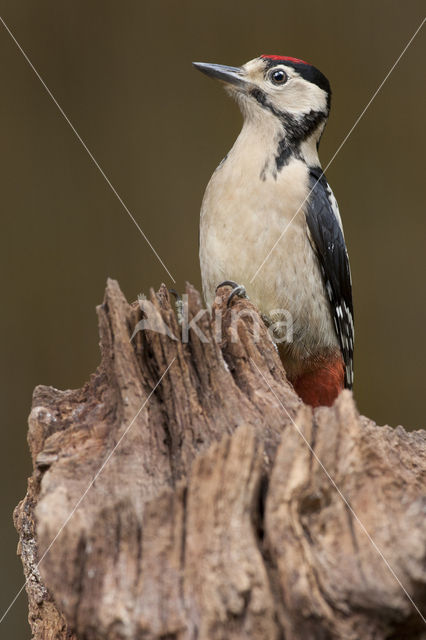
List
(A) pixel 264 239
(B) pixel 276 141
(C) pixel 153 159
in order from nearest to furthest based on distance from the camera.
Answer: (A) pixel 264 239 → (B) pixel 276 141 → (C) pixel 153 159

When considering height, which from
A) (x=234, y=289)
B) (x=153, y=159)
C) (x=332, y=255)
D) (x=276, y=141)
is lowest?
(x=234, y=289)

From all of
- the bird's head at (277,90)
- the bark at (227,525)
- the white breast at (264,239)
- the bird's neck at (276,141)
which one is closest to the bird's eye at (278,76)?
the bird's head at (277,90)

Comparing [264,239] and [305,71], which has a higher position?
[305,71]

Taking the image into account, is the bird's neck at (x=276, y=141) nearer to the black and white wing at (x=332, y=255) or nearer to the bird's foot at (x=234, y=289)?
the black and white wing at (x=332, y=255)

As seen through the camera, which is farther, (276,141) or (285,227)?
(276,141)

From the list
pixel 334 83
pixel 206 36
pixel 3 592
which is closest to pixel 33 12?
pixel 206 36

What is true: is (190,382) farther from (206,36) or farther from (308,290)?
(206,36)

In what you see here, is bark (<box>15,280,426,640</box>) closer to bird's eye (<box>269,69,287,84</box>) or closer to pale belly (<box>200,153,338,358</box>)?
pale belly (<box>200,153,338,358</box>)

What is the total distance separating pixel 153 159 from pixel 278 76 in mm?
1484

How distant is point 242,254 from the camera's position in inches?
92.4

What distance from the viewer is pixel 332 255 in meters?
2.53

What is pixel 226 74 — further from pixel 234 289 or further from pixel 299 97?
pixel 234 289

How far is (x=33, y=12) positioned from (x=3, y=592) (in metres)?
2.66

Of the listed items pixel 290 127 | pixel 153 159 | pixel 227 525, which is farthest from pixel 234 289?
pixel 153 159
